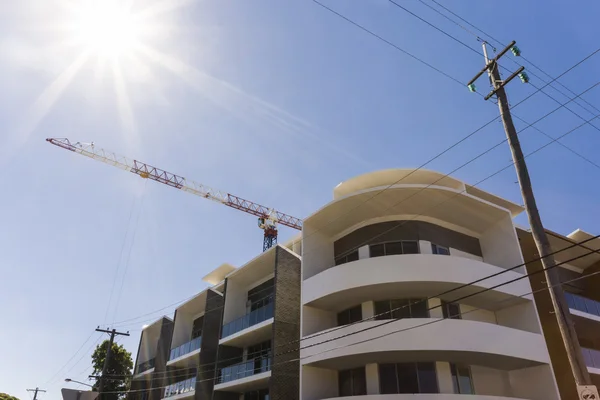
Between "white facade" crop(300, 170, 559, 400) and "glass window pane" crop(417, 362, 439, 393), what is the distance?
0.14ft

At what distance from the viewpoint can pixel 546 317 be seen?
2145 centimetres

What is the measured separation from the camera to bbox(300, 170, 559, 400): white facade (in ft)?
60.1

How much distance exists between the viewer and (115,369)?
43.7 metres

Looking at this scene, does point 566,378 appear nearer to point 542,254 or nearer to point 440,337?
point 440,337

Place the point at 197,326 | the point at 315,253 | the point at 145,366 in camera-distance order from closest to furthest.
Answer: the point at 315,253
the point at 197,326
the point at 145,366

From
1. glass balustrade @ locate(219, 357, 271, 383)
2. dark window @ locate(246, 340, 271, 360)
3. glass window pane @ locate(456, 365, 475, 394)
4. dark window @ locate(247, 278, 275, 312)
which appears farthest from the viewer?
dark window @ locate(247, 278, 275, 312)

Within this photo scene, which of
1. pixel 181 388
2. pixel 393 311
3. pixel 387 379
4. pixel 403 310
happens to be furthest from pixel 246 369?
pixel 403 310

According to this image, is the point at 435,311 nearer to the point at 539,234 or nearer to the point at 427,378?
the point at 427,378

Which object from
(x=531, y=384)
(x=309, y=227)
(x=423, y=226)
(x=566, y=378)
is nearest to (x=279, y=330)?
(x=309, y=227)

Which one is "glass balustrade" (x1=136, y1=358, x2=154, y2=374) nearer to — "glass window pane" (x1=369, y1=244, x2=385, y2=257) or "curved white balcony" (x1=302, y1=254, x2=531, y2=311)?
"curved white balcony" (x1=302, y1=254, x2=531, y2=311)

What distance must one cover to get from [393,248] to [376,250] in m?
0.89

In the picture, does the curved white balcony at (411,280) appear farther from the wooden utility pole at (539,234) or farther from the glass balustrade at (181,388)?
the glass balustrade at (181,388)

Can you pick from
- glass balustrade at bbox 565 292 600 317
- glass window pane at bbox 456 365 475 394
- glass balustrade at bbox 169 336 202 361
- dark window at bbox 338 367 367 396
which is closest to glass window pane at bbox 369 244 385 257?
dark window at bbox 338 367 367 396

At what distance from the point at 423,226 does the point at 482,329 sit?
230 inches
